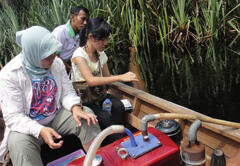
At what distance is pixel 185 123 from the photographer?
1.88 m

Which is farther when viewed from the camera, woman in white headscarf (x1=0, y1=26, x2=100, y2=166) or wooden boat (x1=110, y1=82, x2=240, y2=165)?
wooden boat (x1=110, y1=82, x2=240, y2=165)

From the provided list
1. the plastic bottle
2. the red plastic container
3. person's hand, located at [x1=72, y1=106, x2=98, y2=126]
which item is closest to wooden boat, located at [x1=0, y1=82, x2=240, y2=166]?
the plastic bottle

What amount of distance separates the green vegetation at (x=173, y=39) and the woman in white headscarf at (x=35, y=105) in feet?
6.66

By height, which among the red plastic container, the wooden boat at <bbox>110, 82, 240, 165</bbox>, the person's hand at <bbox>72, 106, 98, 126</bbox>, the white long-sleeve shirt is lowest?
the wooden boat at <bbox>110, 82, 240, 165</bbox>

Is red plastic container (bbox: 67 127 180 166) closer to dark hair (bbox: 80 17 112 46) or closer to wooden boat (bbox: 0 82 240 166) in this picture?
wooden boat (bbox: 0 82 240 166)

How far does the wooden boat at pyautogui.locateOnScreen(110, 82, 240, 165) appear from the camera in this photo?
1.57 metres

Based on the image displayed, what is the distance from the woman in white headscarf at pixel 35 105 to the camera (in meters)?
1.41

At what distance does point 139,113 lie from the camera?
241 cm

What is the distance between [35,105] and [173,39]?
3.44 m

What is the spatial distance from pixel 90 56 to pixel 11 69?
0.79 meters

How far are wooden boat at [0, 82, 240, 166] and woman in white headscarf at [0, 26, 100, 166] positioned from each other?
0.72m

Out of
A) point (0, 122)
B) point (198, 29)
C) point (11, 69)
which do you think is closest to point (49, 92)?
point (11, 69)

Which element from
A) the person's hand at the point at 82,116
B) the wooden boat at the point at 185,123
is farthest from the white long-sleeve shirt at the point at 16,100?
the wooden boat at the point at 185,123

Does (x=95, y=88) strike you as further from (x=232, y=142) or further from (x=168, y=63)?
(x=168, y=63)
